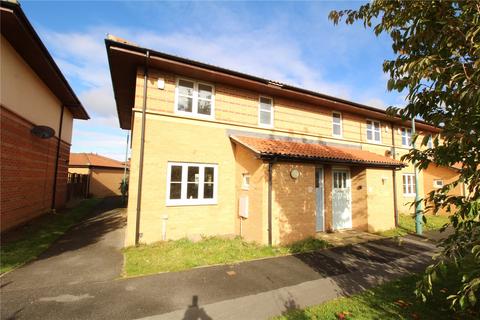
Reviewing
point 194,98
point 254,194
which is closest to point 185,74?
point 194,98

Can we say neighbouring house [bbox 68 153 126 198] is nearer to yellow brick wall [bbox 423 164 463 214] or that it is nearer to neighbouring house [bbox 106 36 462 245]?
neighbouring house [bbox 106 36 462 245]

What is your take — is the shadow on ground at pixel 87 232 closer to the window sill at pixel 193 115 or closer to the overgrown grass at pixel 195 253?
the overgrown grass at pixel 195 253

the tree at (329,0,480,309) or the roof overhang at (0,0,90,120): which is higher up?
the roof overhang at (0,0,90,120)

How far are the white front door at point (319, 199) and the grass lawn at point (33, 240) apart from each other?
9.46m

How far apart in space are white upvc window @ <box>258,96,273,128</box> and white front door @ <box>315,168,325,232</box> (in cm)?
289

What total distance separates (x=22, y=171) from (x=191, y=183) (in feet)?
23.0

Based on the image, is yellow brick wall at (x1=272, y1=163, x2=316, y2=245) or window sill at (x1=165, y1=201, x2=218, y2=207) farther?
window sill at (x1=165, y1=201, x2=218, y2=207)

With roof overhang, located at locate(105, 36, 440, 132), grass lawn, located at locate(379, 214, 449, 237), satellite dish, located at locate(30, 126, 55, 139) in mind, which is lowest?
grass lawn, located at locate(379, 214, 449, 237)

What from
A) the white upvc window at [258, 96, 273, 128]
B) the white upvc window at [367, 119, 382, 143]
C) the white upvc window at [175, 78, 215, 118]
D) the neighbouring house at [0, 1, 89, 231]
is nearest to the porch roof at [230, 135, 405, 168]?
the white upvc window at [258, 96, 273, 128]

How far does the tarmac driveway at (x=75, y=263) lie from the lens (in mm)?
5207

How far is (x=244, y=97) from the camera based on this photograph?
32.3 feet

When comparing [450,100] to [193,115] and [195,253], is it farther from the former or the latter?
[193,115]

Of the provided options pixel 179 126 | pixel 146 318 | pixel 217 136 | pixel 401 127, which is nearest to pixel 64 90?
pixel 179 126

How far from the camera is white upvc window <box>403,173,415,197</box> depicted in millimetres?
14766
